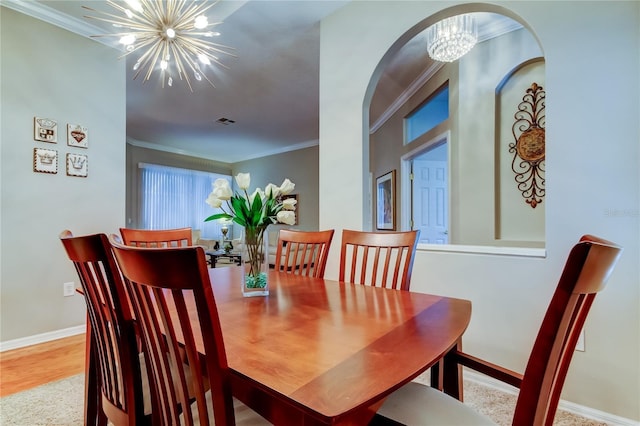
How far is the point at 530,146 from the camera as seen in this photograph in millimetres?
2795

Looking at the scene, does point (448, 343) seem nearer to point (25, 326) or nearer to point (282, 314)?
point (282, 314)

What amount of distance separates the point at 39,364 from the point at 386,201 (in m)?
→ 4.55

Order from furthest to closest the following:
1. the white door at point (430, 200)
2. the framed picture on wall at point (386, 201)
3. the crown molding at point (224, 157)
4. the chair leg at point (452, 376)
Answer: the crown molding at point (224, 157) < the framed picture on wall at point (386, 201) < the white door at point (430, 200) < the chair leg at point (452, 376)

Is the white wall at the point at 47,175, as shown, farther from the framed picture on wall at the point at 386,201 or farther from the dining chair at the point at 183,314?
the framed picture on wall at the point at 386,201

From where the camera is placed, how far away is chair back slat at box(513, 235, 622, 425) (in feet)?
1.68

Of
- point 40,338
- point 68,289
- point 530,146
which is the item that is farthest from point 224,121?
point 530,146

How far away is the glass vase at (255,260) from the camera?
128cm

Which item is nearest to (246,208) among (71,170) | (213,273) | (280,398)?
(213,273)

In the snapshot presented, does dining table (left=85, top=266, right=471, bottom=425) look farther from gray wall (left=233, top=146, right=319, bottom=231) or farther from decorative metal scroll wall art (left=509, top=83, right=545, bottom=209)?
gray wall (left=233, top=146, right=319, bottom=231)

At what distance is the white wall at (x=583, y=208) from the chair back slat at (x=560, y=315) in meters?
1.23

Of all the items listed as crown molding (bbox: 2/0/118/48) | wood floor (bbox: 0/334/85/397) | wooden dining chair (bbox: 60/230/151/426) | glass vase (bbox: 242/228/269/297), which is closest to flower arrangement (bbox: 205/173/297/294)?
glass vase (bbox: 242/228/269/297)

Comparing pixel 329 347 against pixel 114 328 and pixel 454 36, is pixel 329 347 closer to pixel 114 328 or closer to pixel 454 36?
pixel 114 328

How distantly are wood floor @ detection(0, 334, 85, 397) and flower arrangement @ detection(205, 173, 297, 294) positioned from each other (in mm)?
1758

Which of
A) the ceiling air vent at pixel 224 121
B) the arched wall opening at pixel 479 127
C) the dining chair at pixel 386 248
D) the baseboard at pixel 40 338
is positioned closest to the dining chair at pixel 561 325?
the dining chair at pixel 386 248
